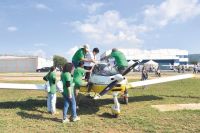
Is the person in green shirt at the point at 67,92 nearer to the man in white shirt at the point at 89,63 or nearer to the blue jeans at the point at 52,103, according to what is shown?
the blue jeans at the point at 52,103

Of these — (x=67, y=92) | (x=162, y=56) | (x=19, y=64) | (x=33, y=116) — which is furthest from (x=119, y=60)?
(x=162, y=56)

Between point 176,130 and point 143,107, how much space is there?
Result: 12.7 feet

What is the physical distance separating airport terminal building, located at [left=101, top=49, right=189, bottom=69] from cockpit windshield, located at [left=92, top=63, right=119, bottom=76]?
127 metres

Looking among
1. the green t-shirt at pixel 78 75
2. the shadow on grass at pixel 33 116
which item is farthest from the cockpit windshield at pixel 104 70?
the shadow on grass at pixel 33 116

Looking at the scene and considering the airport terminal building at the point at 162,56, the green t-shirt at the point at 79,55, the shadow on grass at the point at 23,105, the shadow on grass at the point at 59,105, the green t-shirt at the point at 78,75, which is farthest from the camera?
the airport terminal building at the point at 162,56

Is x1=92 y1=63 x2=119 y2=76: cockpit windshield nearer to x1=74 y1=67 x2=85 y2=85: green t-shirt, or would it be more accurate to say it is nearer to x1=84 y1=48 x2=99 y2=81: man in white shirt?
x1=84 y1=48 x2=99 y2=81: man in white shirt

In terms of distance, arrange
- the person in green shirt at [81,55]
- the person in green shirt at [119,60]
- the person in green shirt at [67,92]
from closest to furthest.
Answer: the person in green shirt at [67,92]
the person in green shirt at [81,55]
the person in green shirt at [119,60]

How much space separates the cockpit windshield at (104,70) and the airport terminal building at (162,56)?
127494mm

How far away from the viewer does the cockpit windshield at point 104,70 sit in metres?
12.6

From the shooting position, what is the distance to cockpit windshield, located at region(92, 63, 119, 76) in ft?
41.4

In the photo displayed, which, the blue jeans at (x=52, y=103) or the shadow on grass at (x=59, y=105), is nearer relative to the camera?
the blue jeans at (x=52, y=103)

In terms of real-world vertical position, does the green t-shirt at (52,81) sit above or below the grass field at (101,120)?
above

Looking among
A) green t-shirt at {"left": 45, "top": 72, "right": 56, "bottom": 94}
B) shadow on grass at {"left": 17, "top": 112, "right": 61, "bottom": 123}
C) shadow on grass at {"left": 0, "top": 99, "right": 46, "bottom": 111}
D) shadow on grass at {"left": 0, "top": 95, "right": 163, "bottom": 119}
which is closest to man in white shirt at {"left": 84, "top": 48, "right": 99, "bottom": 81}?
shadow on grass at {"left": 0, "top": 95, "right": 163, "bottom": 119}

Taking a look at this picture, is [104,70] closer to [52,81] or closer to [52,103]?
[52,81]
